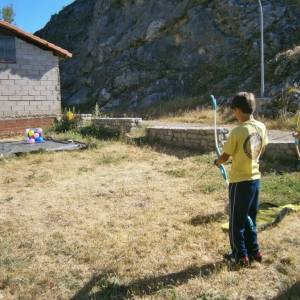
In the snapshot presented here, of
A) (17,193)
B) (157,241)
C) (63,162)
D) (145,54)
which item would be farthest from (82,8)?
(157,241)

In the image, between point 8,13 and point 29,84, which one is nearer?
point 29,84

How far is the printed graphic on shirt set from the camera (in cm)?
386

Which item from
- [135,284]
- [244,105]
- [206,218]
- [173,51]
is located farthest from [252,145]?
[173,51]

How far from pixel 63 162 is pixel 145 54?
1805 cm

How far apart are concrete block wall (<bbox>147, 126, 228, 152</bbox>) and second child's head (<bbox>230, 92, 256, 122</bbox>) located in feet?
19.5

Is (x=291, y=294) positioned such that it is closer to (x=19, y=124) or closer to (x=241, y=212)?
(x=241, y=212)

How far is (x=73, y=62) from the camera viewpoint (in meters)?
32.4

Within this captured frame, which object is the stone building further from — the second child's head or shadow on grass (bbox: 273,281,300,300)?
shadow on grass (bbox: 273,281,300,300)

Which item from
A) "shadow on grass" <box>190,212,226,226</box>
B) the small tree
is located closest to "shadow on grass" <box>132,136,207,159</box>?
"shadow on grass" <box>190,212,226,226</box>

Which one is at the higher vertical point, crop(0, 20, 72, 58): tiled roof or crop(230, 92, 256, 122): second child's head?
crop(0, 20, 72, 58): tiled roof

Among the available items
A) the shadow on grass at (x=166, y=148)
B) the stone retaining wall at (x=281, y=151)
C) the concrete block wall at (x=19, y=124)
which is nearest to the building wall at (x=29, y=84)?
the concrete block wall at (x=19, y=124)

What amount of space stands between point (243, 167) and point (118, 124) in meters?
9.97

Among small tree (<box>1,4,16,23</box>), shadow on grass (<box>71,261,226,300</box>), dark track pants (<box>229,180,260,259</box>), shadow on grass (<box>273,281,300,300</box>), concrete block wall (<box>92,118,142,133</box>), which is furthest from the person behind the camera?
small tree (<box>1,4,16,23</box>)

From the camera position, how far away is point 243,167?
12.9 feet
